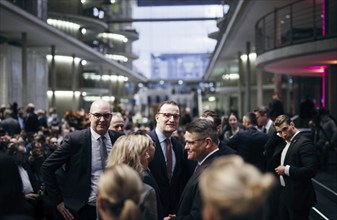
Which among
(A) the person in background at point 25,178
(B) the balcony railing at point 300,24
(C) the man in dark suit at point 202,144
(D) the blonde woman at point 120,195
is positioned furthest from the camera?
(B) the balcony railing at point 300,24

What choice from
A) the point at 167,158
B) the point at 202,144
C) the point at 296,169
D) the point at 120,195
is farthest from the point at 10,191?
the point at 296,169

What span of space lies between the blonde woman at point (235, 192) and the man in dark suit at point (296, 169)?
165 inches

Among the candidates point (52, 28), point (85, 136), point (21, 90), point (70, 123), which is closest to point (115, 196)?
point (85, 136)

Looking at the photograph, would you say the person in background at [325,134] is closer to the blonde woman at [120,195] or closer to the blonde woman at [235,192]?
the blonde woman at [120,195]

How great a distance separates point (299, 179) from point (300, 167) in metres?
0.19

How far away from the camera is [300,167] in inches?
261

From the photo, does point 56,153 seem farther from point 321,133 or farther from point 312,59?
point 312,59

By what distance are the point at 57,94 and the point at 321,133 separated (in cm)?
3224

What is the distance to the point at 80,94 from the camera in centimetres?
4575

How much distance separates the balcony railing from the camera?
1614 centimetres

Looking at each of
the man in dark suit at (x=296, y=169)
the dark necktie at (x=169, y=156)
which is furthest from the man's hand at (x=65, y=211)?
the man in dark suit at (x=296, y=169)

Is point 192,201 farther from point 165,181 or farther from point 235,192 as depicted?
point 235,192

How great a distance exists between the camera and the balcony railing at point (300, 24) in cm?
1614

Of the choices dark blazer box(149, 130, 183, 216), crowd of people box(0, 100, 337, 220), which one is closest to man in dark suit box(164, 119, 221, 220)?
crowd of people box(0, 100, 337, 220)
